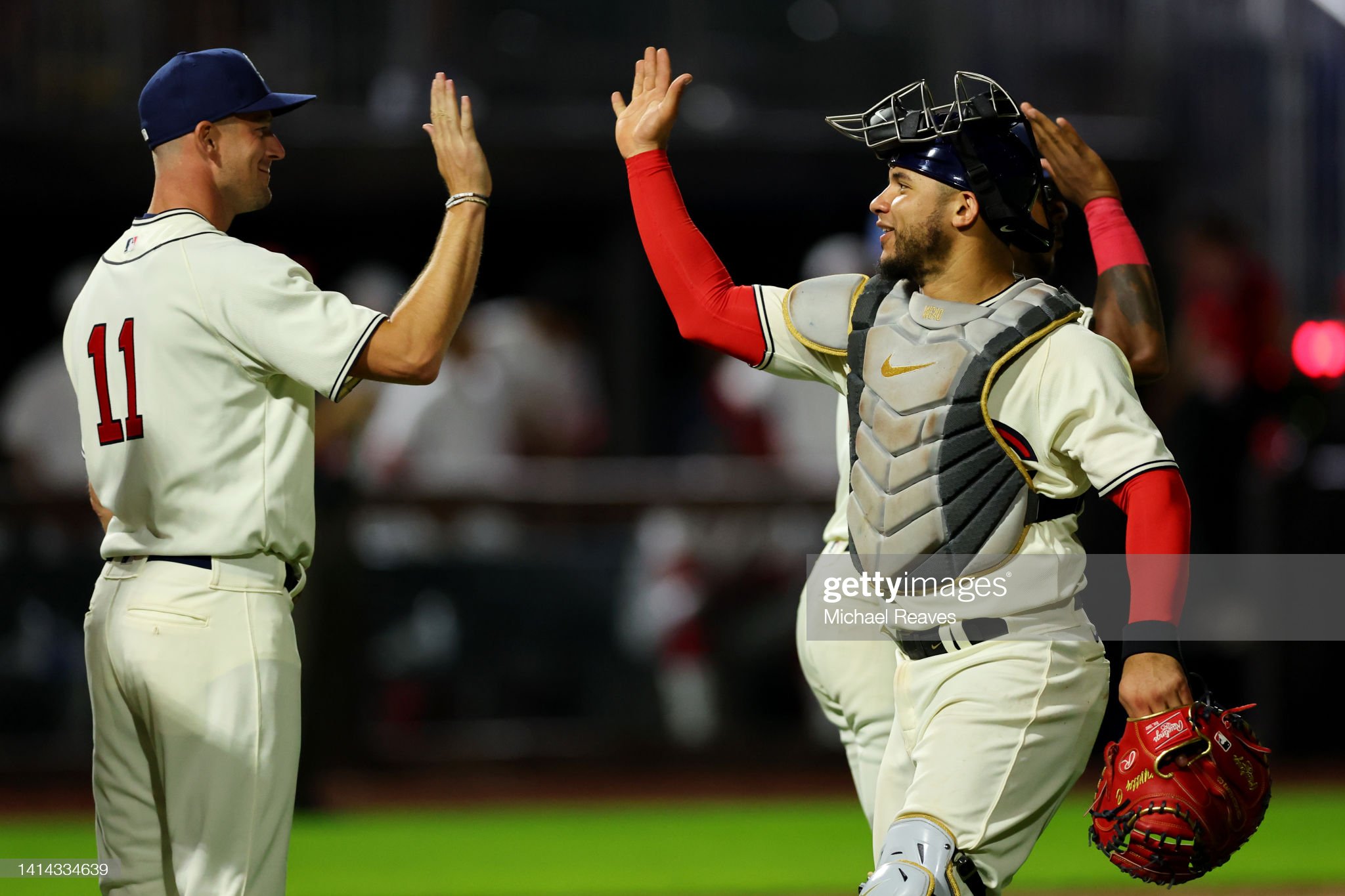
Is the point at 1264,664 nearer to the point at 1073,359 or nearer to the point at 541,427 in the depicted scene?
the point at 541,427

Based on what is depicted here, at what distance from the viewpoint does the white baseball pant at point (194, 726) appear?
3262 mm

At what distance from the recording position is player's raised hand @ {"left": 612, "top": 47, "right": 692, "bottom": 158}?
362cm

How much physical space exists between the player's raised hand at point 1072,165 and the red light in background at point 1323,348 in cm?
502

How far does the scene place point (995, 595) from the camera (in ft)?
10.8

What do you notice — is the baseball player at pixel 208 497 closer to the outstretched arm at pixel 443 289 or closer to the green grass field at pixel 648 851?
the outstretched arm at pixel 443 289

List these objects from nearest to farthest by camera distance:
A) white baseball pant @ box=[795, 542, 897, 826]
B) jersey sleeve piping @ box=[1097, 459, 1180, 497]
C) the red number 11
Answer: jersey sleeve piping @ box=[1097, 459, 1180, 497]
the red number 11
white baseball pant @ box=[795, 542, 897, 826]

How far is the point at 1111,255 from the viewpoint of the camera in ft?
12.5

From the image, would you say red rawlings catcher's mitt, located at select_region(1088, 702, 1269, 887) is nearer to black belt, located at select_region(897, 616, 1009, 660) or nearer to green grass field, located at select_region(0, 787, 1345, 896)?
black belt, located at select_region(897, 616, 1009, 660)

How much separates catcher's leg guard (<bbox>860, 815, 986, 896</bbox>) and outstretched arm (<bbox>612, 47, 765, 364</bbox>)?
1.06 meters

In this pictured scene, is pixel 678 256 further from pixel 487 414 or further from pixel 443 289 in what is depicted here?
pixel 487 414

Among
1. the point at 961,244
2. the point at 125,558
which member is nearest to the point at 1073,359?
the point at 961,244

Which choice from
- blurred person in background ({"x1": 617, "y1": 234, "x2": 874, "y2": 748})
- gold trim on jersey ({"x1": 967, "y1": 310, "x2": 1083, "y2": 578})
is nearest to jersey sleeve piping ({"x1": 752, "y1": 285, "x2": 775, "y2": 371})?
gold trim on jersey ({"x1": 967, "y1": 310, "x2": 1083, "y2": 578})

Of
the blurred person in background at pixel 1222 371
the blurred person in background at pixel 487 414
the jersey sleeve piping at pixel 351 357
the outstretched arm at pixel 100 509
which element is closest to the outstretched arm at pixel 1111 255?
the jersey sleeve piping at pixel 351 357

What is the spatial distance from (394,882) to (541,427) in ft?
13.0
